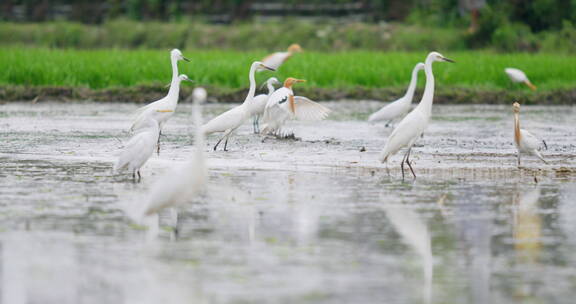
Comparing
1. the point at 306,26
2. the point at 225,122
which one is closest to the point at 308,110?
the point at 225,122

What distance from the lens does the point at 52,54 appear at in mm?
22047

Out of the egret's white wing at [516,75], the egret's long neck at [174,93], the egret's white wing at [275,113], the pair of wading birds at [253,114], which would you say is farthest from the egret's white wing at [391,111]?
the egret's white wing at [516,75]

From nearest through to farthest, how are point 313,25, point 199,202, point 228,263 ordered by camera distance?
point 228,263 < point 199,202 < point 313,25

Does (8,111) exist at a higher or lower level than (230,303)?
lower

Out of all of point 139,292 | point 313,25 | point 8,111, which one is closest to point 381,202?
point 139,292

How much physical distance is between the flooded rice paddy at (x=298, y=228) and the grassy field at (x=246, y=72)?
6651mm

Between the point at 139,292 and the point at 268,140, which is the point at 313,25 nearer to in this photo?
the point at 268,140

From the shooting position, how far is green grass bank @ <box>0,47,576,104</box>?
1809 cm

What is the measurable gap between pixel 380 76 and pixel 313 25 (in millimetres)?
11463

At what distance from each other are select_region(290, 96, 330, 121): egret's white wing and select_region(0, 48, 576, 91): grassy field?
5413mm

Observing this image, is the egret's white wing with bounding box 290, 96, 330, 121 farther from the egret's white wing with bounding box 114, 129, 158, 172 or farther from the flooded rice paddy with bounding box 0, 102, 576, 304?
the egret's white wing with bounding box 114, 129, 158, 172

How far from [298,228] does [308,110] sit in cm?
632

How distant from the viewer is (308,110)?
13.0 m

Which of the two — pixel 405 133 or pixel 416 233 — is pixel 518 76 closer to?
pixel 405 133
